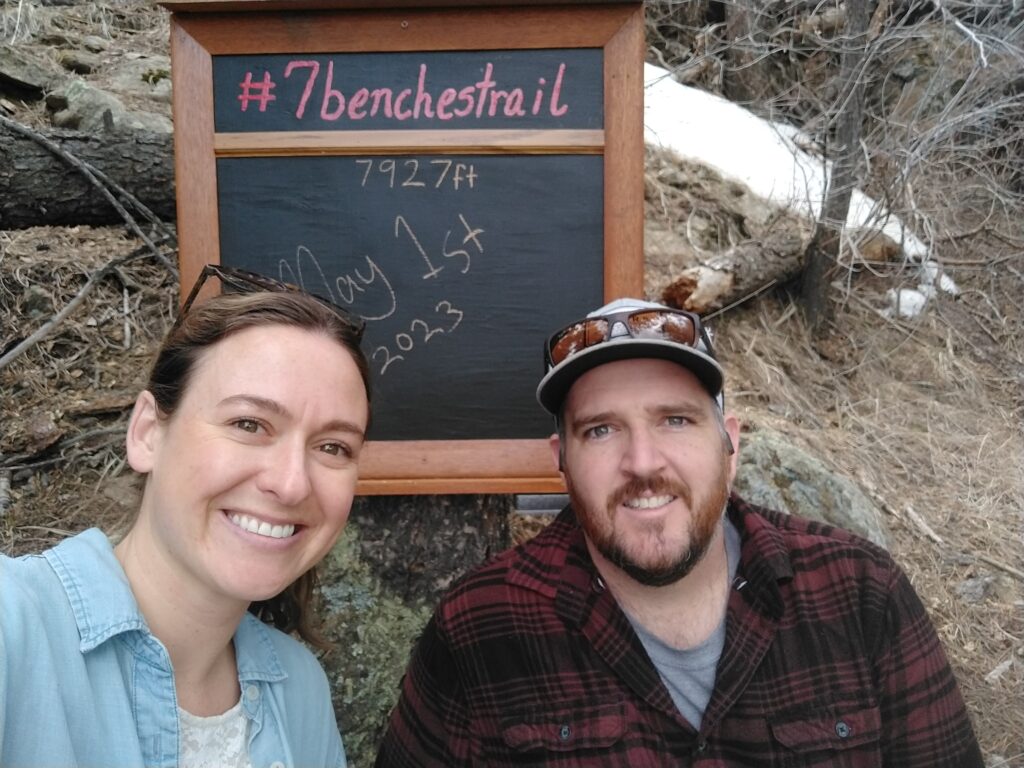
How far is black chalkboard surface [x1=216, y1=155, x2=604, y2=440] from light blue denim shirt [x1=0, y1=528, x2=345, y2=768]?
3.04 feet

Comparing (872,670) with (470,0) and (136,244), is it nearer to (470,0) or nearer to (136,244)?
(470,0)

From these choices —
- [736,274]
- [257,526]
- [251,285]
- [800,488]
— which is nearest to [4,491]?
[251,285]

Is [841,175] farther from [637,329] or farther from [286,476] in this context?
[286,476]

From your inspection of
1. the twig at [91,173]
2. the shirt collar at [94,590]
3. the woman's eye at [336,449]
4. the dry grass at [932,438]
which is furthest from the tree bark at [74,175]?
the dry grass at [932,438]

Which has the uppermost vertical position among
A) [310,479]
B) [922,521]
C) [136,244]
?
[136,244]

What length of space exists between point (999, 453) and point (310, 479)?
16.6ft

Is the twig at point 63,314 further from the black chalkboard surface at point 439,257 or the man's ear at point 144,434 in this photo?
the man's ear at point 144,434

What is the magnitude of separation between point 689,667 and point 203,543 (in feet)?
4.10

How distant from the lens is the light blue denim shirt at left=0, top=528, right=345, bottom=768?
53.5 inches

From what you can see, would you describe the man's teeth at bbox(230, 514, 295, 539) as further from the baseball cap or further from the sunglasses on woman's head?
the baseball cap

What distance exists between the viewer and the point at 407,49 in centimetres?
230

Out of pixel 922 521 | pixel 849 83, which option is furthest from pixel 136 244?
pixel 922 521

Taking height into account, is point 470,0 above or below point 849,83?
below

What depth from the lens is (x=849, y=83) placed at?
5000mm
